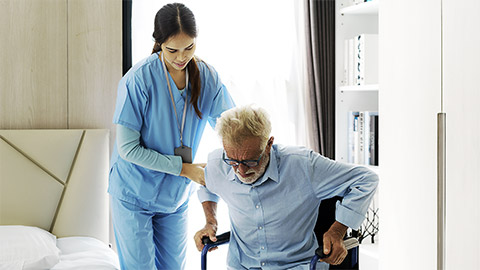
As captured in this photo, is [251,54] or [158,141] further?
[251,54]

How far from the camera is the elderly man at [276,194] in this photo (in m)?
Answer: 1.73

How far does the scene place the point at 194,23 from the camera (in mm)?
2141

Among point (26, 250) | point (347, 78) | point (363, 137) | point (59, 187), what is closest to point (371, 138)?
point (363, 137)

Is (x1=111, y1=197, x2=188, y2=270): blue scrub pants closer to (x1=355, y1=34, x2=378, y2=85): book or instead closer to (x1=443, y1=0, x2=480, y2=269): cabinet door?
(x1=355, y1=34, x2=378, y2=85): book

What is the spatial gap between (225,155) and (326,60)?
1.56 metres

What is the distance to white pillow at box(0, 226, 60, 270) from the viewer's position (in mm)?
2023

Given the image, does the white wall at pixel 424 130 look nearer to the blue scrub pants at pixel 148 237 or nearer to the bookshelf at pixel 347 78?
the blue scrub pants at pixel 148 237

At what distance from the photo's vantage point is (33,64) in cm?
265

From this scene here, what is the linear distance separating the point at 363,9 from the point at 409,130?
1.78 metres

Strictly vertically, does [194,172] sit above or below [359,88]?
below

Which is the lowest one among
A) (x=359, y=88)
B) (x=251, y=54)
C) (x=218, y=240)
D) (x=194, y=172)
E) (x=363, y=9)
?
(x=218, y=240)

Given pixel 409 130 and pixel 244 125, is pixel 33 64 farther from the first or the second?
pixel 409 130

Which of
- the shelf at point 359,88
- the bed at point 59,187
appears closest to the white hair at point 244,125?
the bed at point 59,187

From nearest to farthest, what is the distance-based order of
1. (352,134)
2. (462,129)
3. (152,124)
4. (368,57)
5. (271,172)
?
(462,129), (271,172), (152,124), (368,57), (352,134)
